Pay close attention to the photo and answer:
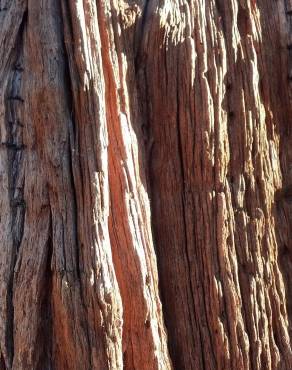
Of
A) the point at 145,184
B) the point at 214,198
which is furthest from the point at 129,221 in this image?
the point at 214,198

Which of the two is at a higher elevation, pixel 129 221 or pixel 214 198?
pixel 214 198

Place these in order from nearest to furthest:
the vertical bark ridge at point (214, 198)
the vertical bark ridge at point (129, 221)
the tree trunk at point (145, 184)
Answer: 1. the tree trunk at point (145, 184)
2. the vertical bark ridge at point (129, 221)
3. the vertical bark ridge at point (214, 198)

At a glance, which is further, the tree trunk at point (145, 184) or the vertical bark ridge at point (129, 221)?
the vertical bark ridge at point (129, 221)

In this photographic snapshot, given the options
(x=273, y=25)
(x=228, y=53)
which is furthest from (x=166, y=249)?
(x=273, y=25)

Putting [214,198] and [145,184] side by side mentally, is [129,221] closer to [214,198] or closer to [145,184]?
[145,184]

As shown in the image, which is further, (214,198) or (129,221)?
(214,198)

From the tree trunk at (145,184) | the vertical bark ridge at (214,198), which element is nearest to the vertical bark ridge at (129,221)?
the tree trunk at (145,184)

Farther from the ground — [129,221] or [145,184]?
[145,184]

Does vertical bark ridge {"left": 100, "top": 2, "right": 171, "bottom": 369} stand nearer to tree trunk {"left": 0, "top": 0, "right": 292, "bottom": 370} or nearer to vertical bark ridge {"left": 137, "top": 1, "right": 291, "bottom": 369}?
tree trunk {"left": 0, "top": 0, "right": 292, "bottom": 370}

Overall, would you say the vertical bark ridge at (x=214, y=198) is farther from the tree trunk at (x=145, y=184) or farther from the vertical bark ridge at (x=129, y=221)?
the vertical bark ridge at (x=129, y=221)
